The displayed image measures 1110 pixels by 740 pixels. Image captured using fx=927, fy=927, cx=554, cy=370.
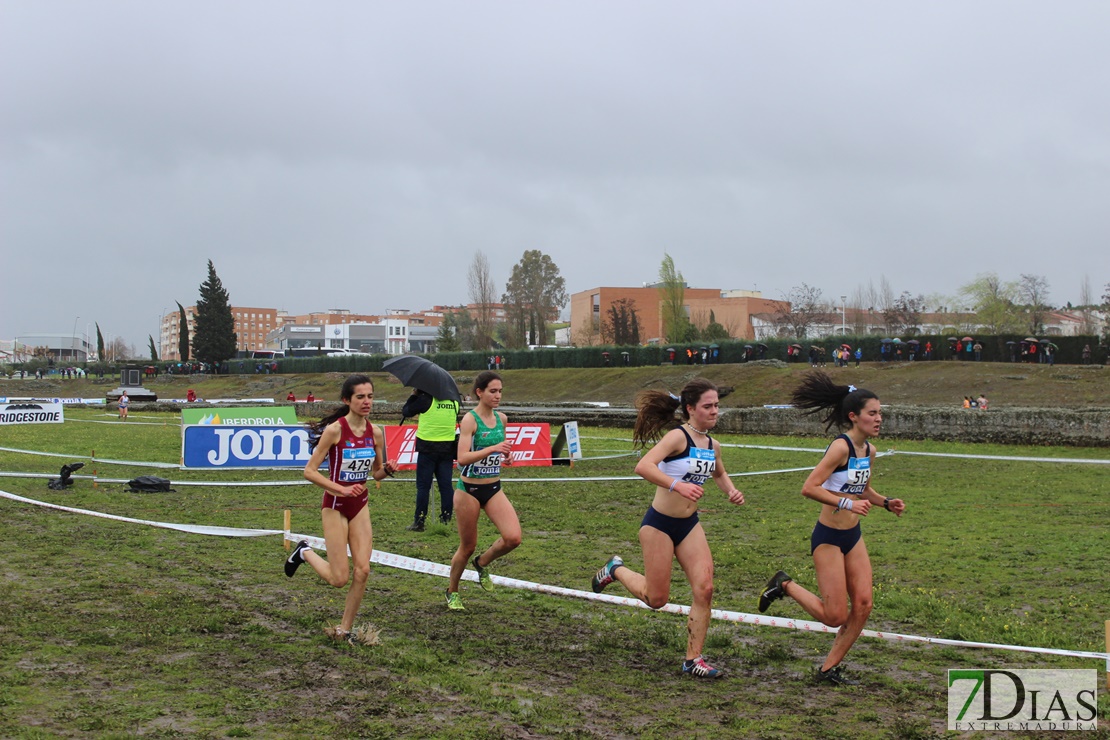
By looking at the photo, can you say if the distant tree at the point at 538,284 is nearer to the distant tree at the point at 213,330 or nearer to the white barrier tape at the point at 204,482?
the distant tree at the point at 213,330

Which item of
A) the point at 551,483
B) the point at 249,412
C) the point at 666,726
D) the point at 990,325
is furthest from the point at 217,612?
the point at 990,325

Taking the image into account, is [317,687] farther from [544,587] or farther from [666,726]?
[544,587]

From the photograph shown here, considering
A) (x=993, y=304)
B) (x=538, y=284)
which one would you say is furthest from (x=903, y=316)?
(x=538, y=284)

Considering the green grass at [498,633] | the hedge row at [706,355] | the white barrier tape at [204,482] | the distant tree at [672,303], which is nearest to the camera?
the green grass at [498,633]

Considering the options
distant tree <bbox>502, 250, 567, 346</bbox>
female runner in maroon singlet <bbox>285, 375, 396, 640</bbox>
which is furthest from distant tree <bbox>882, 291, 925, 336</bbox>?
female runner in maroon singlet <bbox>285, 375, 396, 640</bbox>

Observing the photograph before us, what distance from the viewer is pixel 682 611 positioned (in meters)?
8.19

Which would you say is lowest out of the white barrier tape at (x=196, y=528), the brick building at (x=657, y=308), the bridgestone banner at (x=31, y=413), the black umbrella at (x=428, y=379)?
the white barrier tape at (x=196, y=528)

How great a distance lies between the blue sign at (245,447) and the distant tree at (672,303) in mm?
61470

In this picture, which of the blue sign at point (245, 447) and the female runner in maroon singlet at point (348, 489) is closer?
the female runner in maroon singlet at point (348, 489)

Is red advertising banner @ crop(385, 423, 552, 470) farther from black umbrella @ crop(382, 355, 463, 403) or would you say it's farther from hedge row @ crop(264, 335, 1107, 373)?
hedge row @ crop(264, 335, 1107, 373)

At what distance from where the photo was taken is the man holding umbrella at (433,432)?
1290cm

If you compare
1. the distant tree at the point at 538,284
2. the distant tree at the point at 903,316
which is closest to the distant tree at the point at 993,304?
the distant tree at the point at 903,316

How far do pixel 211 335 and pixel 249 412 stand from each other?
8006 centimetres

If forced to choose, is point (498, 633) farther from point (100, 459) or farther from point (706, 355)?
point (706, 355)
